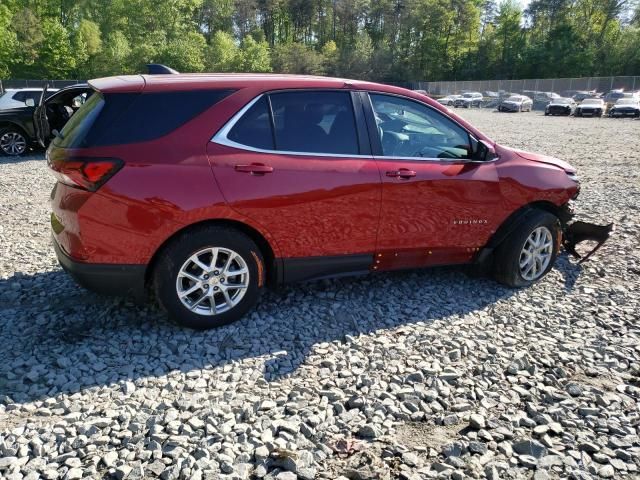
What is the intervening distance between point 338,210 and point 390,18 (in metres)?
117

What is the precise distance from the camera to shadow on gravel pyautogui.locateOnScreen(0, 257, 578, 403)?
348 centimetres

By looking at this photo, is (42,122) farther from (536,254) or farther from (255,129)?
(536,254)

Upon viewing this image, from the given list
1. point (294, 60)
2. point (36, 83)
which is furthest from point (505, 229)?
point (294, 60)

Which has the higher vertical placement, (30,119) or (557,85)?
(557,85)

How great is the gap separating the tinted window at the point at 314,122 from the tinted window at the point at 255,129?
64mm

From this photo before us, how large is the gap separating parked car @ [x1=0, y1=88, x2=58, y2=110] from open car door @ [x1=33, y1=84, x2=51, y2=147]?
2.38ft

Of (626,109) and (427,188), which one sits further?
(626,109)

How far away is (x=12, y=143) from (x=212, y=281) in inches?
427

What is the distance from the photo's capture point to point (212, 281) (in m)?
3.93

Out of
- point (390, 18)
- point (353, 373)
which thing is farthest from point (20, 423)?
point (390, 18)

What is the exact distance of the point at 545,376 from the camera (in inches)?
141

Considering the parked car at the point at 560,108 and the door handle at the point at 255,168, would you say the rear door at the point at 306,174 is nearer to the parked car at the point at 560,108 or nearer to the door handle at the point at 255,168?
the door handle at the point at 255,168

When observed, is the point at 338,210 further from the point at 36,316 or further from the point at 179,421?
the point at 36,316

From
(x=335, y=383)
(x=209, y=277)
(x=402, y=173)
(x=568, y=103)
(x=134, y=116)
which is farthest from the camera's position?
(x=568, y=103)
